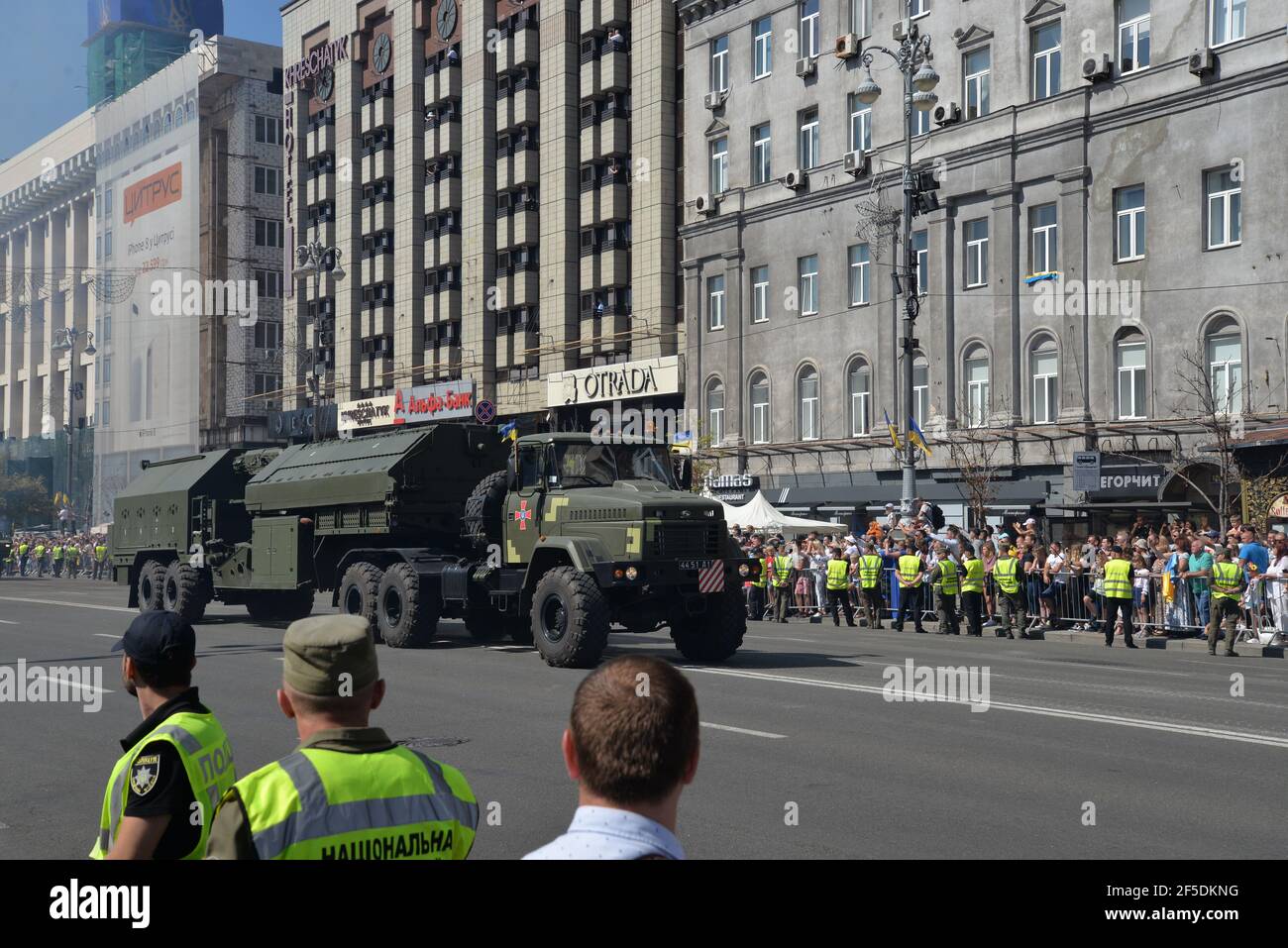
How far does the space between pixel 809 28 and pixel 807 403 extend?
11432 mm

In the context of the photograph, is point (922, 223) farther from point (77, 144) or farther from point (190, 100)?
point (77, 144)

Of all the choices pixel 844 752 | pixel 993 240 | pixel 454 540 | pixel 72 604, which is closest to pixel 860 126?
pixel 993 240

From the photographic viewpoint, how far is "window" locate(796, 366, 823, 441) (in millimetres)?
43812

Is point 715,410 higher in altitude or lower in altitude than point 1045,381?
higher

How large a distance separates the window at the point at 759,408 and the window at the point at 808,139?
21.9 feet

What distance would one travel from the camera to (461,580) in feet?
63.5

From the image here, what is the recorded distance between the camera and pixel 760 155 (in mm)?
46062

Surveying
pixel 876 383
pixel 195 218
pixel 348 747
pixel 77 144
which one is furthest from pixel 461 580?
pixel 77 144

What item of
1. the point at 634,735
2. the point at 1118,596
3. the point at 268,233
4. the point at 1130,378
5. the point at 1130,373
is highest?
the point at 268,233

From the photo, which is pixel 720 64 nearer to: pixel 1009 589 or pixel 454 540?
pixel 1009 589

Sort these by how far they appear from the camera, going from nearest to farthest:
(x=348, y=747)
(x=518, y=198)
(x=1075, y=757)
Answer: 1. (x=348, y=747)
2. (x=1075, y=757)
3. (x=518, y=198)

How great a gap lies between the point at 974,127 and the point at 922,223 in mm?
3143

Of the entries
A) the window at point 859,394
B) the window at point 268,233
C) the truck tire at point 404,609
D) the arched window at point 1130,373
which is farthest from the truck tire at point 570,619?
the window at point 268,233

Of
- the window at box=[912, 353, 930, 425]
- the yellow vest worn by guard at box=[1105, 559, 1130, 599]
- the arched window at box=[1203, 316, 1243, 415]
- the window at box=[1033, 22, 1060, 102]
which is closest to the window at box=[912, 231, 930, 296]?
the window at box=[912, 353, 930, 425]
